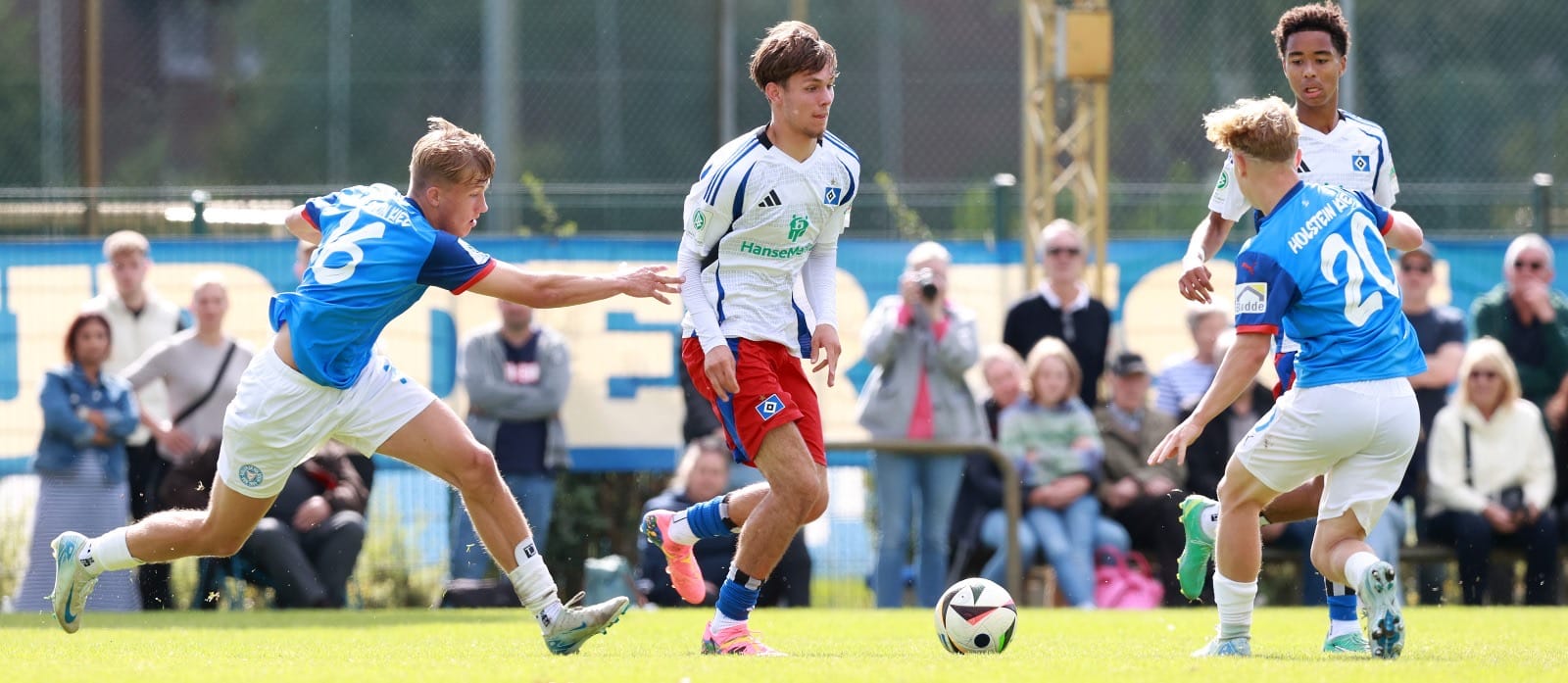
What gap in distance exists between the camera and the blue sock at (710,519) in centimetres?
793

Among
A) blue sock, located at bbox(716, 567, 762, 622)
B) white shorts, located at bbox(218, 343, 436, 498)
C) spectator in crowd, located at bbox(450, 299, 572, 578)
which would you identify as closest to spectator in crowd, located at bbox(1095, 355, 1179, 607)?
spectator in crowd, located at bbox(450, 299, 572, 578)

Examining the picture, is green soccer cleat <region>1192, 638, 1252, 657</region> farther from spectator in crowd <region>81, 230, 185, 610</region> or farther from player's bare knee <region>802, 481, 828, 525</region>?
spectator in crowd <region>81, 230, 185, 610</region>

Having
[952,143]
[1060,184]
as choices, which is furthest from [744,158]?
[952,143]

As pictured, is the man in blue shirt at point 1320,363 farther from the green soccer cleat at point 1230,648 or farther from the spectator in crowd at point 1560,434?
the spectator in crowd at point 1560,434

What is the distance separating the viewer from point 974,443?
462 inches

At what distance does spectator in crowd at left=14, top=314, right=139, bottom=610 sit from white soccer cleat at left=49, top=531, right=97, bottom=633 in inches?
146

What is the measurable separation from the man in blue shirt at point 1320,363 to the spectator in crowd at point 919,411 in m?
4.82

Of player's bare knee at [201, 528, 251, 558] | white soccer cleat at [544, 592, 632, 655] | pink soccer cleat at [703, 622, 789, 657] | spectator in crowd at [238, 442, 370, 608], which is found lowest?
spectator in crowd at [238, 442, 370, 608]

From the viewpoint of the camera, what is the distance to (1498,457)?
467 inches

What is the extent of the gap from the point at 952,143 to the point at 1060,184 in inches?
427

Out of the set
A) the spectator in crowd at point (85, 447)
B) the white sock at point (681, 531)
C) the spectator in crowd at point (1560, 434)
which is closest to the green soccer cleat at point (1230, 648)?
the white sock at point (681, 531)

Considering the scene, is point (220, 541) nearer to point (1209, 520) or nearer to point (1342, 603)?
point (1209, 520)

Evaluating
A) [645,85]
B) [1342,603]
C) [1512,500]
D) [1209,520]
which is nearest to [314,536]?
[1209,520]

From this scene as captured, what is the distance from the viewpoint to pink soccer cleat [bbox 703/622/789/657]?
24.3 ft
